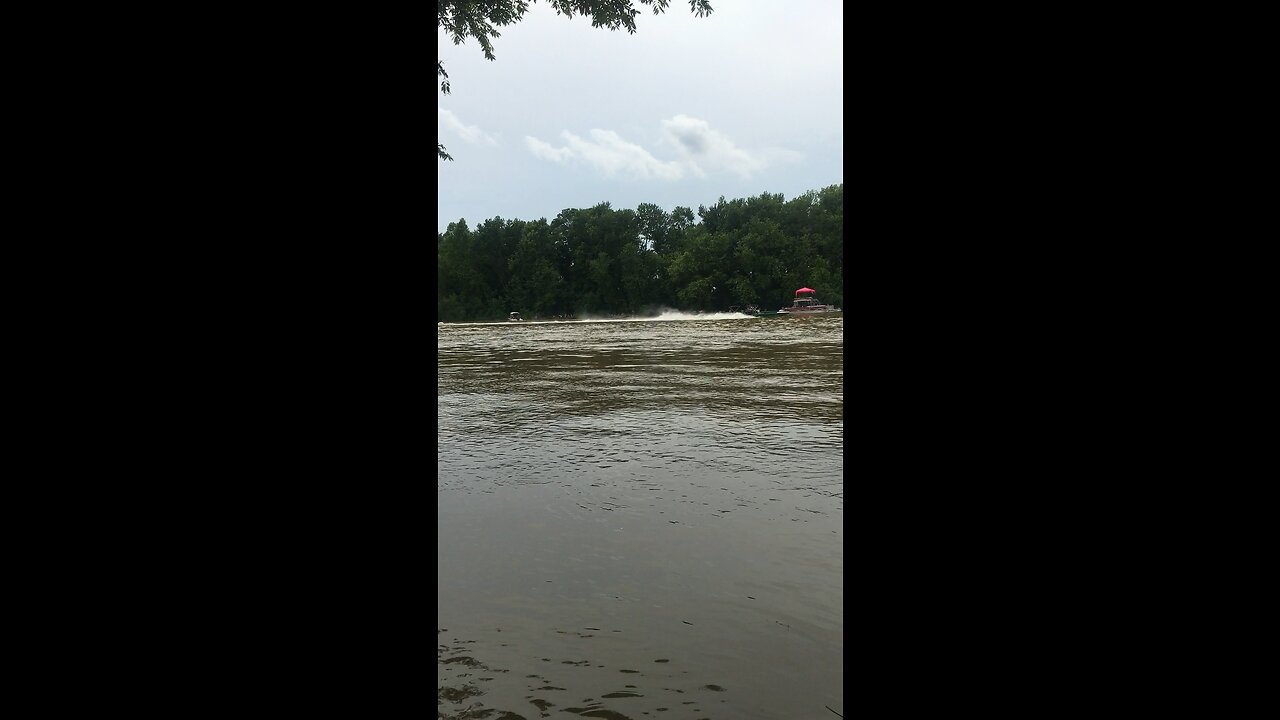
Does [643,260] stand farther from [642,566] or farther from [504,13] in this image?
[642,566]

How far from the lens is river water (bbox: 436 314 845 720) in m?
2.58

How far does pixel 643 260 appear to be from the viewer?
294 feet

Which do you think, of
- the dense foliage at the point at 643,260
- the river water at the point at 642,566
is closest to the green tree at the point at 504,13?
the river water at the point at 642,566

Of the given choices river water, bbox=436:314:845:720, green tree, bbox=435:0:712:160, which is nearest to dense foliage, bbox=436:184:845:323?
green tree, bbox=435:0:712:160

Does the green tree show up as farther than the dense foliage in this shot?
No

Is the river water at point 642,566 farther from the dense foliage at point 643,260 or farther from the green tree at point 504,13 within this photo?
the dense foliage at point 643,260

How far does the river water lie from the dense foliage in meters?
72.5

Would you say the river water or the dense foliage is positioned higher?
the dense foliage

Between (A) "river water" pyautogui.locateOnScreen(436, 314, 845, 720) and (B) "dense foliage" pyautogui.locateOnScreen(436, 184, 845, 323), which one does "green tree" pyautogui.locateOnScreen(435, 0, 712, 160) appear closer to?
(A) "river water" pyautogui.locateOnScreen(436, 314, 845, 720)
